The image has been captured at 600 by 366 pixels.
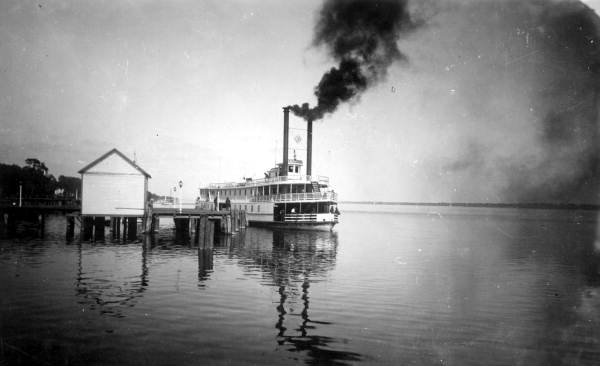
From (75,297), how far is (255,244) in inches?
699

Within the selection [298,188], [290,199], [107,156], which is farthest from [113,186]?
[298,188]

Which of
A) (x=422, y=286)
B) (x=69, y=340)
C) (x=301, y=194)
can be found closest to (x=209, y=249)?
(x=422, y=286)

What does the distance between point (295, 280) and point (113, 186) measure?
2227 cm

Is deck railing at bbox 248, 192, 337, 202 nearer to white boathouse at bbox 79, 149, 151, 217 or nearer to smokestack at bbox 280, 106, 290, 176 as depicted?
smokestack at bbox 280, 106, 290, 176

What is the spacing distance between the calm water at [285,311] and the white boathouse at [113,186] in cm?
1125

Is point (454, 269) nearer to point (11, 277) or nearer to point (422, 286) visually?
point (422, 286)

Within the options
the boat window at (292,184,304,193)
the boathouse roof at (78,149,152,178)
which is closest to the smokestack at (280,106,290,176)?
the boat window at (292,184,304,193)

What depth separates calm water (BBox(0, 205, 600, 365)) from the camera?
9000 millimetres

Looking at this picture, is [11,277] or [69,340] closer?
[69,340]

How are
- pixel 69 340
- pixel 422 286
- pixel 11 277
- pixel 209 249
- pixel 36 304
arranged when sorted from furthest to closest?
pixel 209 249, pixel 422 286, pixel 11 277, pixel 36 304, pixel 69 340

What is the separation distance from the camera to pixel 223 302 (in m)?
13.0

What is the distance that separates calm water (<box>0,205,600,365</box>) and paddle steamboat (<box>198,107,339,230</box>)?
21720 mm

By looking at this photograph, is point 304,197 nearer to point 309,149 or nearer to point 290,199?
point 290,199

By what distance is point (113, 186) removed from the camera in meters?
33.9
